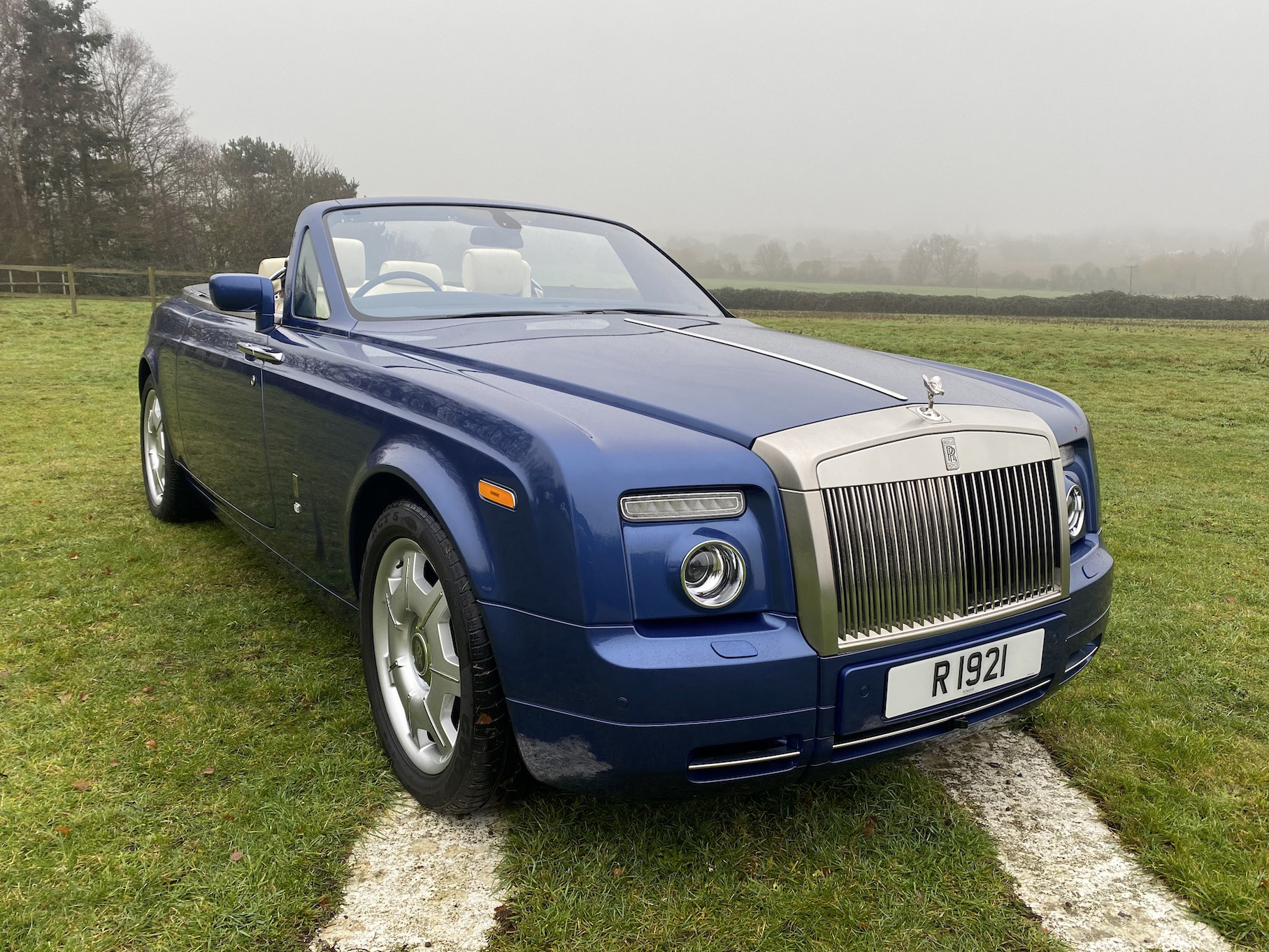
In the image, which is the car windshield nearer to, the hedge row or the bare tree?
the hedge row

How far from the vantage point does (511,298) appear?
3.36m

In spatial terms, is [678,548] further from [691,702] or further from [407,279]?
[407,279]

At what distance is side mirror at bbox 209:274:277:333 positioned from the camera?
3.31 m

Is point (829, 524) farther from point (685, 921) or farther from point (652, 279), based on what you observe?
point (652, 279)

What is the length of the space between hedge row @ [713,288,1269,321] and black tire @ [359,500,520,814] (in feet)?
113

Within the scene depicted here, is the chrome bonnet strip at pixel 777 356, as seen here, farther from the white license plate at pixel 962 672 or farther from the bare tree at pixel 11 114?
the bare tree at pixel 11 114

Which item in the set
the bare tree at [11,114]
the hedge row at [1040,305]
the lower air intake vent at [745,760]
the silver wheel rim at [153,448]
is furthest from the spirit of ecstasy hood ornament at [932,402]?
the bare tree at [11,114]

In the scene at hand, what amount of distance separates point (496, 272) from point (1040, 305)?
41053 millimetres

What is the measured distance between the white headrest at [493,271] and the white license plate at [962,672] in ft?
6.71

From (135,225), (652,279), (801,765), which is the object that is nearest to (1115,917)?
(801,765)

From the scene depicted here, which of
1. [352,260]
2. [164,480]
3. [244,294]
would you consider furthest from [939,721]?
[164,480]

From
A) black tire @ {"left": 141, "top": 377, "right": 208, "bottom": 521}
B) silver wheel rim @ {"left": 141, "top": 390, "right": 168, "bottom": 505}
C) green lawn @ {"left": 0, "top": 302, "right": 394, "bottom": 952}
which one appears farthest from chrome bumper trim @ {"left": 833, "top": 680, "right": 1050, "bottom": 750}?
silver wheel rim @ {"left": 141, "top": 390, "right": 168, "bottom": 505}

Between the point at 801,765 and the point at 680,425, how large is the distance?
768 mm

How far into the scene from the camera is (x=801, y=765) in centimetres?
195
